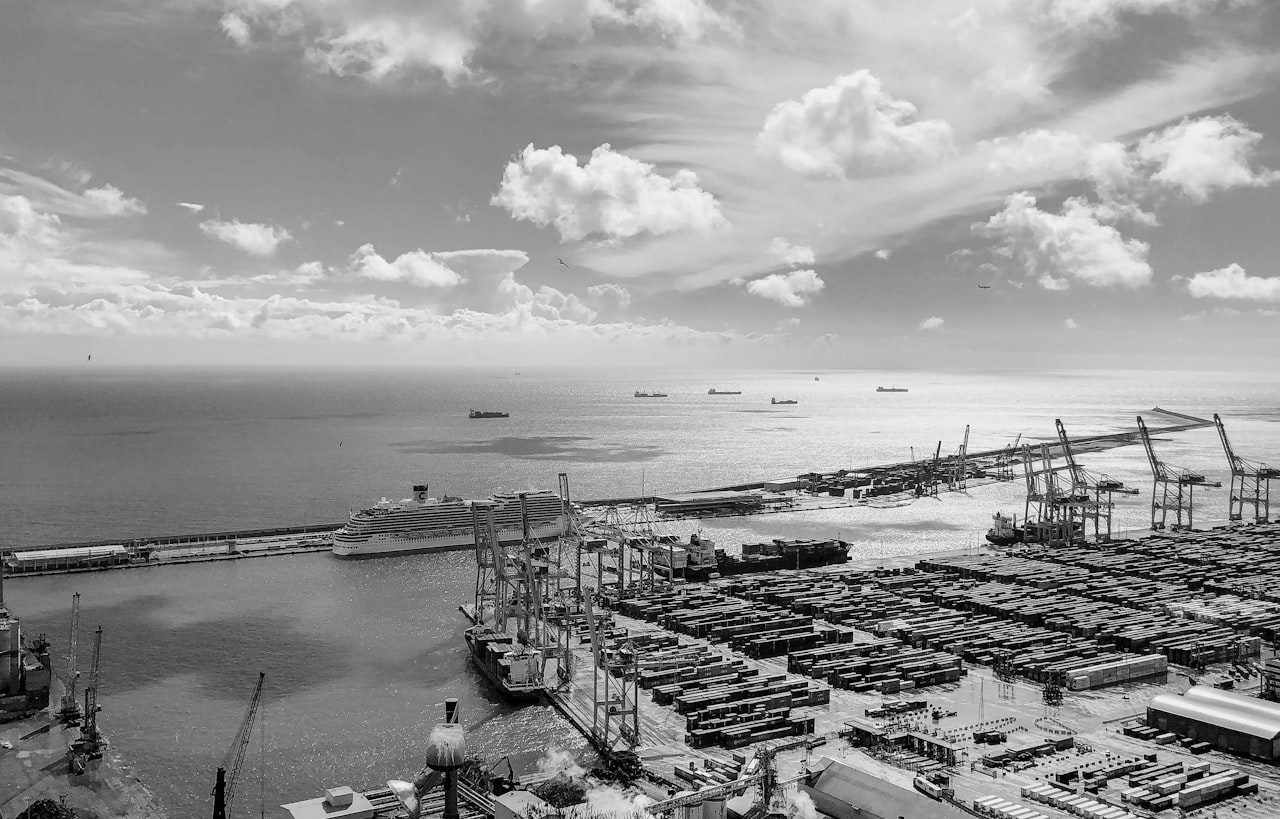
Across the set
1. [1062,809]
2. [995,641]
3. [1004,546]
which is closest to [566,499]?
[995,641]

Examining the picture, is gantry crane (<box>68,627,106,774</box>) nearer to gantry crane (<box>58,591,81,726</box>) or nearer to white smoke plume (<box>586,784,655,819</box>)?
gantry crane (<box>58,591,81,726</box>)

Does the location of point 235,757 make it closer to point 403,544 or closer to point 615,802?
point 615,802

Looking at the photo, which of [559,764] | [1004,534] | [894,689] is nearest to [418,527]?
[559,764]

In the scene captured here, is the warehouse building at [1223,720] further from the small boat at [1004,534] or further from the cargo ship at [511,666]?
the small boat at [1004,534]

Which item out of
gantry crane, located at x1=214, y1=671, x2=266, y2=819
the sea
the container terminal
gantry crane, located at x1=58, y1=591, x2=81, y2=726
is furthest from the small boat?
gantry crane, located at x1=58, y1=591, x2=81, y2=726

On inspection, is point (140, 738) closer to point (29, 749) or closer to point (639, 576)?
point (29, 749)
